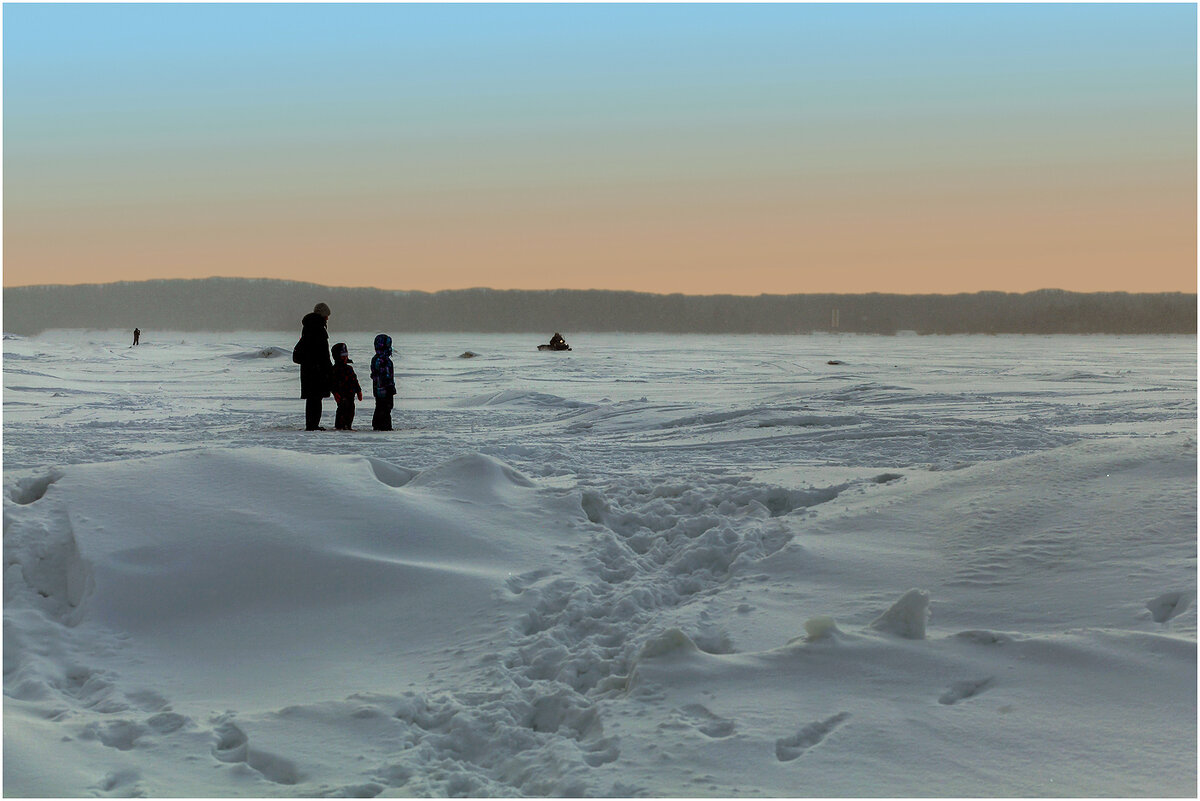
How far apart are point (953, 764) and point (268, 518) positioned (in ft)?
12.1

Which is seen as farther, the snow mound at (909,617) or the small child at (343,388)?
the small child at (343,388)

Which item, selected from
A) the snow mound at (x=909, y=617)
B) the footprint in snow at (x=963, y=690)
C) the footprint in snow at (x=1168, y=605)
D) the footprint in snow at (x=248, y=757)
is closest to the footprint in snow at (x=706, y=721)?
the footprint in snow at (x=963, y=690)

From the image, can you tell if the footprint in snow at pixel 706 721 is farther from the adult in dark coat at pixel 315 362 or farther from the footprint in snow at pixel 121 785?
the adult in dark coat at pixel 315 362

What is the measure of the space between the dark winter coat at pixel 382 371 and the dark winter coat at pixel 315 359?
49 cm

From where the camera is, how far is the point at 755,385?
18766mm

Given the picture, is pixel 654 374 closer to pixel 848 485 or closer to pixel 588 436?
pixel 588 436

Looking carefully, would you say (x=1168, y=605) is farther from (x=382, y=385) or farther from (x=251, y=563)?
(x=382, y=385)

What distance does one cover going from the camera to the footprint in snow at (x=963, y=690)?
3.40m

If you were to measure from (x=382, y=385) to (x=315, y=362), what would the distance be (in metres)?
0.75

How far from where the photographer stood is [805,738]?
3182 millimetres

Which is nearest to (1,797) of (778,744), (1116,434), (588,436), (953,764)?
(778,744)

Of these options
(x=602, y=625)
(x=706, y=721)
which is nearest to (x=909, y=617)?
(x=706, y=721)

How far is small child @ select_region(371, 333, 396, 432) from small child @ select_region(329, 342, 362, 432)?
0.22m

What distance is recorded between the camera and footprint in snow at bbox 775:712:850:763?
3.09m
